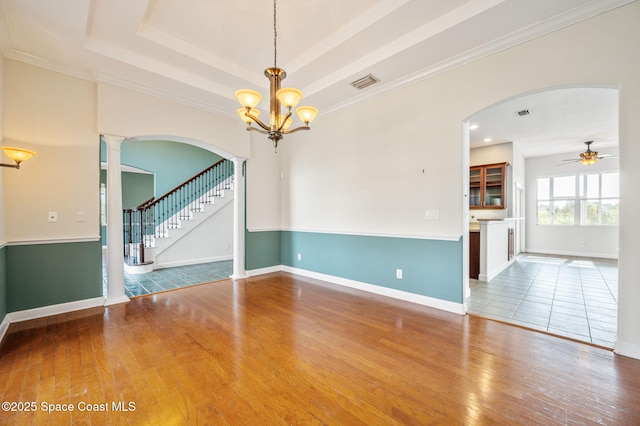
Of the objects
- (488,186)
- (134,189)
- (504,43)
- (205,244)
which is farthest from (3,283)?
(488,186)

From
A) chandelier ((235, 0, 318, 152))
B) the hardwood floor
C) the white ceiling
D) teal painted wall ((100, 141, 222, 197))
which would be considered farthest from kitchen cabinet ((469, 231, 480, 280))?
teal painted wall ((100, 141, 222, 197))

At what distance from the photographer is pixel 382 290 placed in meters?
4.12

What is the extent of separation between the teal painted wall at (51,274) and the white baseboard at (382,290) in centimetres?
247

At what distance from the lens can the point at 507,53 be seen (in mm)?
2971

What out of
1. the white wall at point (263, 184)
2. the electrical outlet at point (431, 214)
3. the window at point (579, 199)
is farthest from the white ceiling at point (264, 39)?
the window at point (579, 199)

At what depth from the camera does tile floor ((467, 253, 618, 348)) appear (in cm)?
297

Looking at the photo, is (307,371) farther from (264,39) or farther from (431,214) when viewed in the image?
(264,39)

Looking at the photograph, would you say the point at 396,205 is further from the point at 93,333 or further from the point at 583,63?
the point at 93,333

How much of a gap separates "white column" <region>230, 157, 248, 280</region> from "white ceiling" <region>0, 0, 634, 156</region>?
1.40m

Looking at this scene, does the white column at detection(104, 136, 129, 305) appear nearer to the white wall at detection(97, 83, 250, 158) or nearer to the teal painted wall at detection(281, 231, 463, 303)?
the white wall at detection(97, 83, 250, 158)

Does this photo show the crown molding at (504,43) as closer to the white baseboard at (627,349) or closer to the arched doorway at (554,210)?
the arched doorway at (554,210)

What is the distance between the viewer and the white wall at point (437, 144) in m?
2.35

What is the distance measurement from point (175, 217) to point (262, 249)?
325 centimetres

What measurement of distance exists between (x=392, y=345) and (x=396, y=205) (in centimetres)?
204
